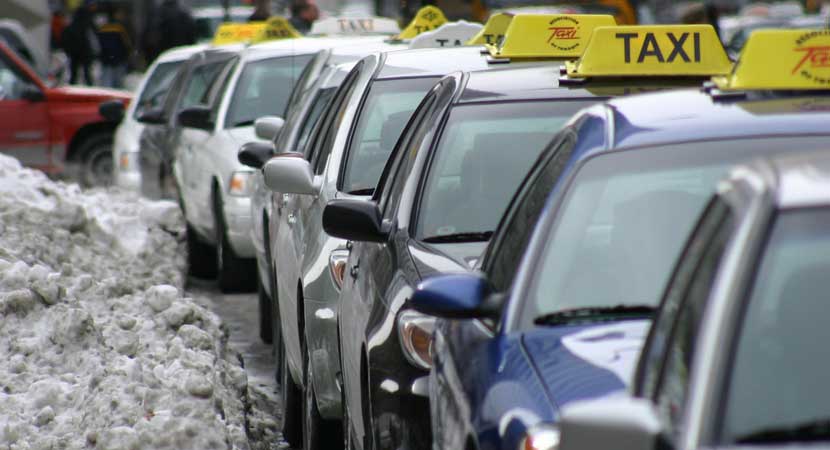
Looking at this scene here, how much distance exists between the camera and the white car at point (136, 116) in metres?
17.0

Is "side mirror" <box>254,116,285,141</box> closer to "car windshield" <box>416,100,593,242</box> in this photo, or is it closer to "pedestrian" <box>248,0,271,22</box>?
"car windshield" <box>416,100,593,242</box>

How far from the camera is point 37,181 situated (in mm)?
12664

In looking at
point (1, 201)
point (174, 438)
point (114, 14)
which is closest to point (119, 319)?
point (174, 438)

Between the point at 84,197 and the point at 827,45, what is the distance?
9853 mm

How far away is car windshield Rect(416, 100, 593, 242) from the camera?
614 centimetres

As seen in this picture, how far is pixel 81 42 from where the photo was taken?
115ft

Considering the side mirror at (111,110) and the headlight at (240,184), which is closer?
the headlight at (240,184)

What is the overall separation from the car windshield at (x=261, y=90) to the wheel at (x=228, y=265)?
2.38 feet

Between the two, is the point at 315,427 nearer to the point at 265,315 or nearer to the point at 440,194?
the point at 440,194

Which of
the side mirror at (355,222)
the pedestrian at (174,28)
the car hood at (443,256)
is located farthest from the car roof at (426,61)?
the pedestrian at (174,28)

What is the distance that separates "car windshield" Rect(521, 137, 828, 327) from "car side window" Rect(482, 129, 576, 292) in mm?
102

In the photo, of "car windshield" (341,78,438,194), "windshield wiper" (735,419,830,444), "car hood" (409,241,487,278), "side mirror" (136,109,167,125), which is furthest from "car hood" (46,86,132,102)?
"windshield wiper" (735,419,830,444)

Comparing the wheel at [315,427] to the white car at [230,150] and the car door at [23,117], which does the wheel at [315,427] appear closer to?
the white car at [230,150]

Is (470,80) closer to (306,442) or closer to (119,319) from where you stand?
Result: (306,442)
